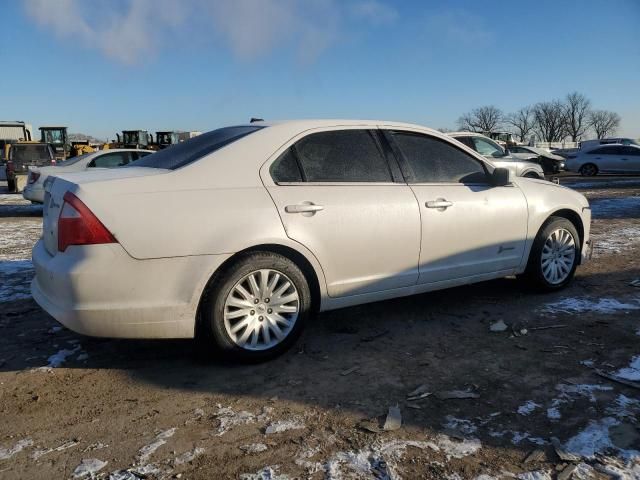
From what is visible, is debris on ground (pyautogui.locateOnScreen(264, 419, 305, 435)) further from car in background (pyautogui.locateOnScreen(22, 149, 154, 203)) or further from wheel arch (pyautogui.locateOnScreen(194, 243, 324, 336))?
car in background (pyautogui.locateOnScreen(22, 149, 154, 203))

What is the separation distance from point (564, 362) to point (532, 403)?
2.25 ft

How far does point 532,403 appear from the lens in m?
2.89

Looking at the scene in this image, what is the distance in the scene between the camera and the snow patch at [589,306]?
444 centimetres

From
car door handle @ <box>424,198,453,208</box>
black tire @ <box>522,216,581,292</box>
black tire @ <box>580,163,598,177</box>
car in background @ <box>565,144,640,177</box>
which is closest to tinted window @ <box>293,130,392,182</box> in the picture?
car door handle @ <box>424,198,453,208</box>

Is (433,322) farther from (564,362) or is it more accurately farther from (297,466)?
(297,466)

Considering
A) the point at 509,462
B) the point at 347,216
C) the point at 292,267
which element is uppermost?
the point at 347,216

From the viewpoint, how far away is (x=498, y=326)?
4.12m

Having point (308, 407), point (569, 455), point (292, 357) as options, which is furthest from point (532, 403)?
point (292, 357)

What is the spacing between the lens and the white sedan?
3.00 meters

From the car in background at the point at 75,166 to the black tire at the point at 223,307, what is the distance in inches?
367

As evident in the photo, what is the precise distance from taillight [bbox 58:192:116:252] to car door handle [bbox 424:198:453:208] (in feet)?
7.41

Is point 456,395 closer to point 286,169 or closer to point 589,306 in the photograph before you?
point 286,169

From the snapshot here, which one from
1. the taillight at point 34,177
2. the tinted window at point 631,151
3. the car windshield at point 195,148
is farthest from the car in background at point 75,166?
the tinted window at point 631,151

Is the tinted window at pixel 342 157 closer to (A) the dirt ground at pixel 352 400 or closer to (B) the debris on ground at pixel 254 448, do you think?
(A) the dirt ground at pixel 352 400
